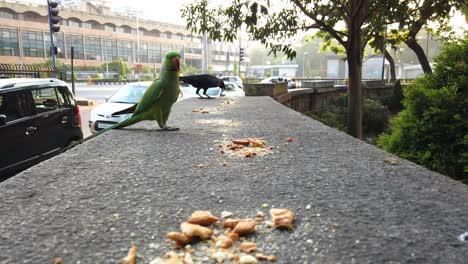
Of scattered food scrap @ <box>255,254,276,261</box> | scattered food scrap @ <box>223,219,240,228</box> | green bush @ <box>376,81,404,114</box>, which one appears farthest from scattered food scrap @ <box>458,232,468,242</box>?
green bush @ <box>376,81,404,114</box>

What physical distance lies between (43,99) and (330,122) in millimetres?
9905

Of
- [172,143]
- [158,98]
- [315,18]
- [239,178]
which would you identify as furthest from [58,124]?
[315,18]

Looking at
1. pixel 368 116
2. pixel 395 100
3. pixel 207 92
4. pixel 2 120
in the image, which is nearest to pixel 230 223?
pixel 2 120

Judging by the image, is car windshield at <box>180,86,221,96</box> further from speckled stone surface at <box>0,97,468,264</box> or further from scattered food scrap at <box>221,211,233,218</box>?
scattered food scrap at <box>221,211,233,218</box>

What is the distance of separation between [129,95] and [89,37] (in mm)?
65740

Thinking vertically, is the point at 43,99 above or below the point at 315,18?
below

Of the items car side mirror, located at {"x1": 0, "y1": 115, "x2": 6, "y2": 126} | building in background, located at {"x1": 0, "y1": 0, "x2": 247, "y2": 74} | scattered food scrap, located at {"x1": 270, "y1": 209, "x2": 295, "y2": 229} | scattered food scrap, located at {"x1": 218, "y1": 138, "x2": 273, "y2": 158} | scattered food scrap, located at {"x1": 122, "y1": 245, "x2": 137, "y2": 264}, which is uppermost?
building in background, located at {"x1": 0, "y1": 0, "x2": 247, "y2": 74}

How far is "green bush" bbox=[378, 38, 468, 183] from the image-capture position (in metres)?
4.21

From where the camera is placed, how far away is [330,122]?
13.6 meters

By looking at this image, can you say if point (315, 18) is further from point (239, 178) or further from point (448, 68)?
point (239, 178)

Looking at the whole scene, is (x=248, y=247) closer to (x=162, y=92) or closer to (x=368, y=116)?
(x=162, y=92)

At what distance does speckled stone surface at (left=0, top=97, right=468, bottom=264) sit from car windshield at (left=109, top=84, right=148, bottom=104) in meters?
6.40

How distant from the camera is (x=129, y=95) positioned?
10.5 m

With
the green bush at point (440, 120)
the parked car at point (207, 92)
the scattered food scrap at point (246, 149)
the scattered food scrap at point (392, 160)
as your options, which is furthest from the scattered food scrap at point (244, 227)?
the parked car at point (207, 92)
